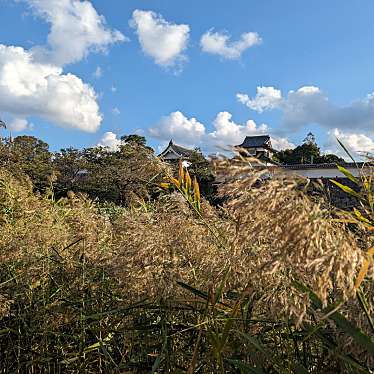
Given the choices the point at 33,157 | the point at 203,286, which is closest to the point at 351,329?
the point at 203,286

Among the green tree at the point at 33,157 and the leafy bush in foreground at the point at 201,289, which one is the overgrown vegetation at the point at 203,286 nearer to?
the leafy bush in foreground at the point at 201,289

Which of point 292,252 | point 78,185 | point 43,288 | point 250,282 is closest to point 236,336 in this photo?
point 250,282

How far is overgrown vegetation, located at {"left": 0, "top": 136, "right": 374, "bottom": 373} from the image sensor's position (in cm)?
116

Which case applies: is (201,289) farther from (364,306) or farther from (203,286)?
(364,306)

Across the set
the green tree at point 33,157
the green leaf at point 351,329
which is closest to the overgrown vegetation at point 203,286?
the green leaf at point 351,329

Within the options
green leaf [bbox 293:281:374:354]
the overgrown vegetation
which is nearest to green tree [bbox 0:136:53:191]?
the overgrown vegetation

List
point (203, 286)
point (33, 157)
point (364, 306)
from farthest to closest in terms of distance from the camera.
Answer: point (33, 157) < point (203, 286) < point (364, 306)

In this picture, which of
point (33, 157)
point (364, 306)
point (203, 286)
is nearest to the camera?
point (364, 306)

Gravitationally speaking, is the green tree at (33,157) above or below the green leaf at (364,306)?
above

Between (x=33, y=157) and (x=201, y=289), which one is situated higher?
(x=33, y=157)

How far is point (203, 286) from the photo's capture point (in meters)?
1.81

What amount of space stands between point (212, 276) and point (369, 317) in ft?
1.89

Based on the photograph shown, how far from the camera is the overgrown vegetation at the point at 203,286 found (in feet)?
3.82

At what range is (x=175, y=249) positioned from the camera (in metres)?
1.89
